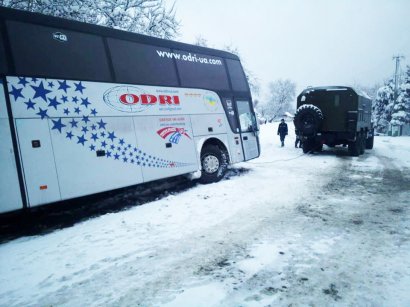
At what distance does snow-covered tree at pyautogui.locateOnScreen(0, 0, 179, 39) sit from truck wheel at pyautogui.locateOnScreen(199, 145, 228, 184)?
989 centimetres

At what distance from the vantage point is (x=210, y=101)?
8.67 meters

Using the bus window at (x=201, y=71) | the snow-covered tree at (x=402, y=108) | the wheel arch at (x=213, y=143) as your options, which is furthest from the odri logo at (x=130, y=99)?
the snow-covered tree at (x=402, y=108)

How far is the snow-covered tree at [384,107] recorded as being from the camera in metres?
44.4

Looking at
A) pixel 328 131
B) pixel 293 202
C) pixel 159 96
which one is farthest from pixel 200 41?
pixel 293 202

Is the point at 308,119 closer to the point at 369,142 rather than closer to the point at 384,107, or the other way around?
the point at 369,142

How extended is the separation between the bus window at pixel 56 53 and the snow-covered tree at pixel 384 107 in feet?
160

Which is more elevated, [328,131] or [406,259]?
[328,131]

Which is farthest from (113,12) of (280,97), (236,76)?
(280,97)

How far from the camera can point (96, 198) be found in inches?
287

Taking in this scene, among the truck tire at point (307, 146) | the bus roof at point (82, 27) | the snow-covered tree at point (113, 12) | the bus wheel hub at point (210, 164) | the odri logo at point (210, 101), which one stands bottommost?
the truck tire at point (307, 146)

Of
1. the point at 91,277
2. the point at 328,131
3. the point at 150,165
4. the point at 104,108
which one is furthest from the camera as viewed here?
the point at 328,131

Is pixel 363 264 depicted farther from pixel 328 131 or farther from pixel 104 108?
pixel 328 131

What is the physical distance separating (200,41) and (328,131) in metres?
15.1

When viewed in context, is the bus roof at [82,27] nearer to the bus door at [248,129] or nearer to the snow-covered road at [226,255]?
the bus door at [248,129]
